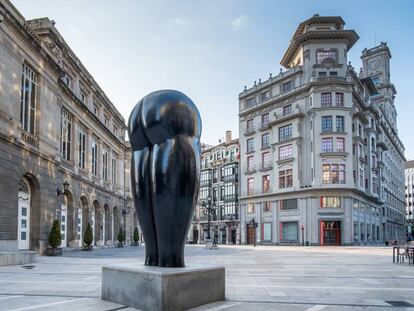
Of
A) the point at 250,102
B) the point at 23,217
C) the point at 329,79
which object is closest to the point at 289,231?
the point at 329,79

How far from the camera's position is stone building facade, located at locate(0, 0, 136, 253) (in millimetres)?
19812

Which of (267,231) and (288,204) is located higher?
(288,204)

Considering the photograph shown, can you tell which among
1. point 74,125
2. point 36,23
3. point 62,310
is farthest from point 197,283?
point 74,125

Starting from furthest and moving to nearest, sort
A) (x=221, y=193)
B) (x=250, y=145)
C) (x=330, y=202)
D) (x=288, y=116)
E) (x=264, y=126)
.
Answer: (x=221, y=193), (x=250, y=145), (x=264, y=126), (x=288, y=116), (x=330, y=202)

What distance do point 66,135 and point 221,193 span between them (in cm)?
4863

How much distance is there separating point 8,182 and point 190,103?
15.3 metres

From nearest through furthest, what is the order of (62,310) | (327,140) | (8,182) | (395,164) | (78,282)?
(62,310), (78,282), (8,182), (327,140), (395,164)

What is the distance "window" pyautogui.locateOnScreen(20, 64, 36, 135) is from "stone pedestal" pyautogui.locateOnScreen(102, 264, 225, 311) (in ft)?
57.7

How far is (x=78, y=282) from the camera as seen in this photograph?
9.95 meters

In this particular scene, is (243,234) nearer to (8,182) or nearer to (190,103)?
(8,182)

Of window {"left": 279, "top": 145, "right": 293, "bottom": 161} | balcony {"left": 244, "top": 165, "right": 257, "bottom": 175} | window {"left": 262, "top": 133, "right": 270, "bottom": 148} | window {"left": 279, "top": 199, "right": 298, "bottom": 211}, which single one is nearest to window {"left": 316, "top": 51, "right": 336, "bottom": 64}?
window {"left": 279, "top": 145, "right": 293, "bottom": 161}

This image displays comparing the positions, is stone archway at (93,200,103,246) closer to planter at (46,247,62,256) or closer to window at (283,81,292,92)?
planter at (46,247,62,256)

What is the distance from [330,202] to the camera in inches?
2136

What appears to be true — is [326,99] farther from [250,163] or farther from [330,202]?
[250,163]
